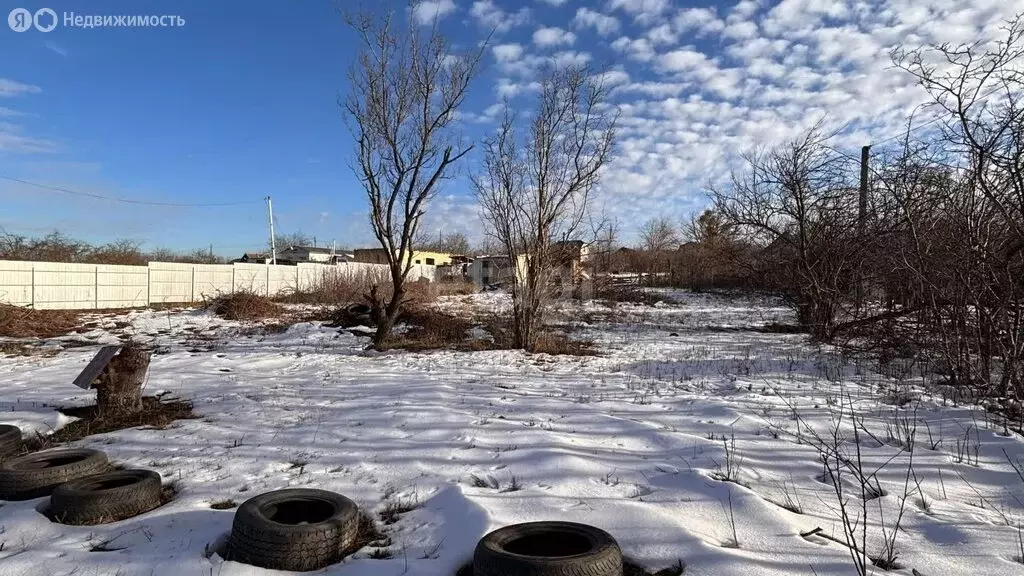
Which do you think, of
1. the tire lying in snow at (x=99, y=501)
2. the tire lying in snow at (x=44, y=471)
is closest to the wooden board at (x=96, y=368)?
the tire lying in snow at (x=44, y=471)

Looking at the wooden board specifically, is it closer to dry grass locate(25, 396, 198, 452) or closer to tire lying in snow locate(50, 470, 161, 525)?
dry grass locate(25, 396, 198, 452)

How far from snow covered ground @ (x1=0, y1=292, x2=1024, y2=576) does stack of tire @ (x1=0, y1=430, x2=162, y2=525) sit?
0.13 meters

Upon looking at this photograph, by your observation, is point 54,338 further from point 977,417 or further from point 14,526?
point 977,417

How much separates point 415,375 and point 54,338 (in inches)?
441

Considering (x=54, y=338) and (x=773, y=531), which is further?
(x=54, y=338)

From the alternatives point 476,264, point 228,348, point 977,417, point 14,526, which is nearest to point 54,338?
point 228,348

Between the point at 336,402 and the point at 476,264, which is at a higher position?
the point at 476,264

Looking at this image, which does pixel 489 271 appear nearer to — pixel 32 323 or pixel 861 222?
pixel 32 323

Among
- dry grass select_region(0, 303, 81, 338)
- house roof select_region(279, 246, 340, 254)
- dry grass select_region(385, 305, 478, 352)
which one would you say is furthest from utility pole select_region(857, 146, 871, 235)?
house roof select_region(279, 246, 340, 254)

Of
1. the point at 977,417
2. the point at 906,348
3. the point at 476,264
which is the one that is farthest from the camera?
the point at 476,264

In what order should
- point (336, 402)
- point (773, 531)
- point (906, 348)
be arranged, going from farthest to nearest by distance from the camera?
point (906, 348) → point (336, 402) → point (773, 531)

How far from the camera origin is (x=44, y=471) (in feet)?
12.6

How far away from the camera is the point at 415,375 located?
27.7ft

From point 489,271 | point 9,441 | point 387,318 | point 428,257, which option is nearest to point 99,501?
point 9,441
